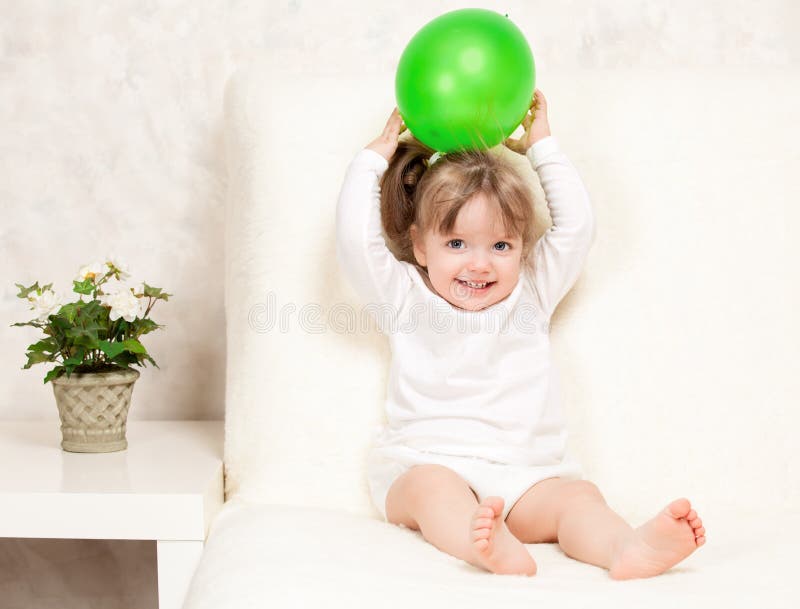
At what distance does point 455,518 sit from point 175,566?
0.39m

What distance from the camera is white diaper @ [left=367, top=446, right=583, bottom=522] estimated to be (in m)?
1.17

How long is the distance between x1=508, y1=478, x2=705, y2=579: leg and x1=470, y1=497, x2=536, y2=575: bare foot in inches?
3.5

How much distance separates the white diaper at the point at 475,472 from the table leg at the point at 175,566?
0.25m

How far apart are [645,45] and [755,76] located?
31 centimetres

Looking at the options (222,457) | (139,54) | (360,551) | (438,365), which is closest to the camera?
(360,551)

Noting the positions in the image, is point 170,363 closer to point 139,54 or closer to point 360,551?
point 139,54

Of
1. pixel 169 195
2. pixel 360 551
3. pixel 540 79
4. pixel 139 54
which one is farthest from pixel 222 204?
pixel 360 551

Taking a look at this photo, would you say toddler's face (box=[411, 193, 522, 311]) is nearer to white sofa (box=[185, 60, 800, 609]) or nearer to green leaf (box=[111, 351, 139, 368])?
white sofa (box=[185, 60, 800, 609])

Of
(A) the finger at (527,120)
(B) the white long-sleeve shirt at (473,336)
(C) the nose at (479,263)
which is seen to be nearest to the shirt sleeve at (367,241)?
(B) the white long-sleeve shirt at (473,336)

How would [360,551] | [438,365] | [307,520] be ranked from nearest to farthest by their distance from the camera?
[360,551] < [307,520] < [438,365]

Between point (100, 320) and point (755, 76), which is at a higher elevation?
point (755, 76)

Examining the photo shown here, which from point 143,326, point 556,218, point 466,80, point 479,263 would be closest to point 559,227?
point 556,218

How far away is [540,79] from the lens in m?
1.46

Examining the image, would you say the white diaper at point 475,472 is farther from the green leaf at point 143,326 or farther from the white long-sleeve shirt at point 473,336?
the green leaf at point 143,326
